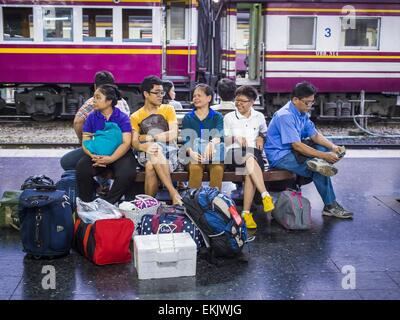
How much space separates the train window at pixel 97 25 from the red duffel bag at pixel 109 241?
9.60 meters

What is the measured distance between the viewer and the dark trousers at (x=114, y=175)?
590 centimetres

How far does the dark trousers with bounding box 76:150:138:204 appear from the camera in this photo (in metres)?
5.90

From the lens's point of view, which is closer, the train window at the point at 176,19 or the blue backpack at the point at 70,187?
the blue backpack at the point at 70,187

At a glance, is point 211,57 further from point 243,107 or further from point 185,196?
point 185,196

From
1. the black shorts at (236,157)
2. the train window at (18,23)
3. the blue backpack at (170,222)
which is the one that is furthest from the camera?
the train window at (18,23)

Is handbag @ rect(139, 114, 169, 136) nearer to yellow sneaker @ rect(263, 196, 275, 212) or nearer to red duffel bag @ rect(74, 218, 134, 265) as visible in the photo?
yellow sneaker @ rect(263, 196, 275, 212)

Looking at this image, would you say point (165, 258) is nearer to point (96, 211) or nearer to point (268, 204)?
point (96, 211)

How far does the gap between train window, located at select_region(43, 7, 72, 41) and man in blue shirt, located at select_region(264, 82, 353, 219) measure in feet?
28.5

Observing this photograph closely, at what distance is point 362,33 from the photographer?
14.6 metres

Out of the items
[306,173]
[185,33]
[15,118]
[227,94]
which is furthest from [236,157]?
[15,118]

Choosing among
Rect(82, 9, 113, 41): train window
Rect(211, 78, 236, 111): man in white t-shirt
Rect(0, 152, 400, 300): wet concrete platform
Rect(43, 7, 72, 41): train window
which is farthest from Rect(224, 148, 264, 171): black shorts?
Rect(43, 7, 72, 41): train window

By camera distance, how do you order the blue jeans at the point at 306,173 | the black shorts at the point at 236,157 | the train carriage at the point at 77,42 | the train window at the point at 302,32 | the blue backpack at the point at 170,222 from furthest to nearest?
the train window at the point at 302,32, the train carriage at the point at 77,42, the blue jeans at the point at 306,173, the black shorts at the point at 236,157, the blue backpack at the point at 170,222

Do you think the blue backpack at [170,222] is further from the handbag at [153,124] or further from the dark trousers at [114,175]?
the handbag at [153,124]

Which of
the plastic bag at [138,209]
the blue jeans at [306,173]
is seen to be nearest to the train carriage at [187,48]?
the blue jeans at [306,173]
